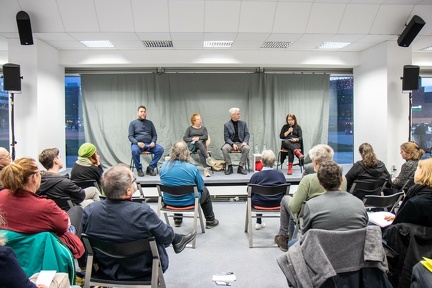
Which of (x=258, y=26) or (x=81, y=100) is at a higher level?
(x=258, y=26)

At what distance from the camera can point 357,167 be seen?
391cm

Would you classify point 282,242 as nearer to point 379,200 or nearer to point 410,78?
point 379,200

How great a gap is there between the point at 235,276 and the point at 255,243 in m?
0.84

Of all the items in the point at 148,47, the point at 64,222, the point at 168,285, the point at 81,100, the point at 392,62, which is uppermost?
the point at 148,47

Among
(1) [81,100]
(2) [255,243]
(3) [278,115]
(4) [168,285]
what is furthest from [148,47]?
(4) [168,285]

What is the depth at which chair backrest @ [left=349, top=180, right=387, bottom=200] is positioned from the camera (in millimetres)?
3820

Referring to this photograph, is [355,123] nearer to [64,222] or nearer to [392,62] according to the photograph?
[392,62]

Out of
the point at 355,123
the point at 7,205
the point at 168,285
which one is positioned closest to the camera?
the point at 7,205

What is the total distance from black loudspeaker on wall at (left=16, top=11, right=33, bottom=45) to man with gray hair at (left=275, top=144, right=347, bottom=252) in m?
4.63

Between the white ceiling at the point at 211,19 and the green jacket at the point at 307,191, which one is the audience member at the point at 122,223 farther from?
the white ceiling at the point at 211,19

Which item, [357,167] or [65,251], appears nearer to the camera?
[65,251]

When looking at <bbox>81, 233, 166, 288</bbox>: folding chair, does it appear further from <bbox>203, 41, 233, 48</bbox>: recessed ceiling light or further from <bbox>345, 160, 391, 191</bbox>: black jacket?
<bbox>203, 41, 233, 48</bbox>: recessed ceiling light

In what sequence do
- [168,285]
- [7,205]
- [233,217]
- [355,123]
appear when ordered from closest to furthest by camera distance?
[7,205] < [168,285] < [233,217] < [355,123]

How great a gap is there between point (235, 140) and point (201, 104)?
1.37m
